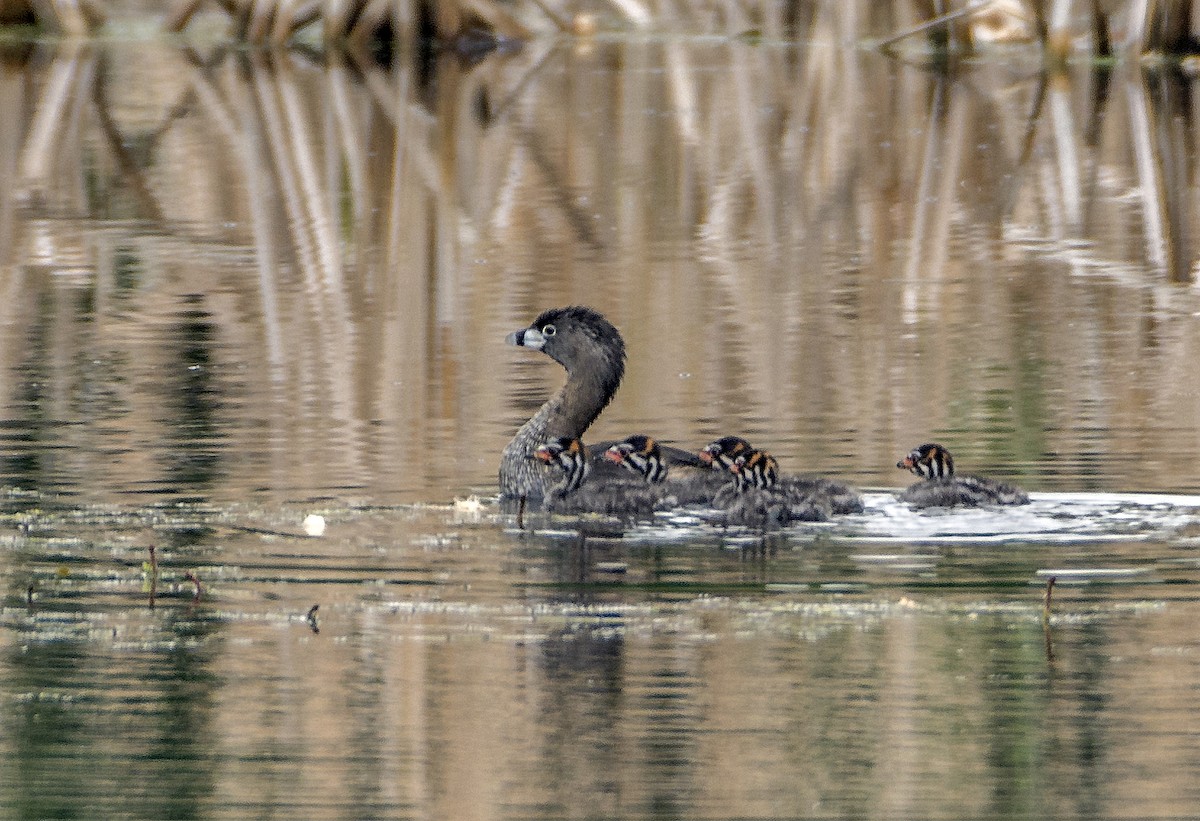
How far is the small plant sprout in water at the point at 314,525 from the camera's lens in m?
7.69

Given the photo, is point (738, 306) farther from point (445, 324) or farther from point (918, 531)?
point (918, 531)

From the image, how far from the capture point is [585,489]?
8.66 meters

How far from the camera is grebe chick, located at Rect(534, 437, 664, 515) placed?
8.37m

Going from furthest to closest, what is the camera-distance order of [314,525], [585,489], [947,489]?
[585,489]
[947,489]
[314,525]

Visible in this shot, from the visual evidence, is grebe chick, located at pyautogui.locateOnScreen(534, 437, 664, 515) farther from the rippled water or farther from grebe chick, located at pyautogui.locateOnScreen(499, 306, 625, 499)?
grebe chick, located at pyautogui.locateOnScreen(499, 306, 625, 499)

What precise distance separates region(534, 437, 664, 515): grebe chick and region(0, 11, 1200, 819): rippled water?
0.22 m

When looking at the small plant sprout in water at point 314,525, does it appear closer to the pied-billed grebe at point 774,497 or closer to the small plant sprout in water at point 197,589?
the small plant sprout in water at point 197,589

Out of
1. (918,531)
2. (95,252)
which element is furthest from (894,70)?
(918,531)

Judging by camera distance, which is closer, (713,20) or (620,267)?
(620,267)

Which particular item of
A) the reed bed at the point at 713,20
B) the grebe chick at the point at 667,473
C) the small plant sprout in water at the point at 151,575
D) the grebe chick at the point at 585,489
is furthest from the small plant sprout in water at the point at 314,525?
the reed bed at the point at 713,20

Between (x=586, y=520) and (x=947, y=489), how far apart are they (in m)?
Result: 1.14

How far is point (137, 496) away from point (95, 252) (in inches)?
259

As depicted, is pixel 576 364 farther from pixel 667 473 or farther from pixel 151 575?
pixel 151 575

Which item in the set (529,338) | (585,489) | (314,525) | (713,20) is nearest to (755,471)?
(585,489)
